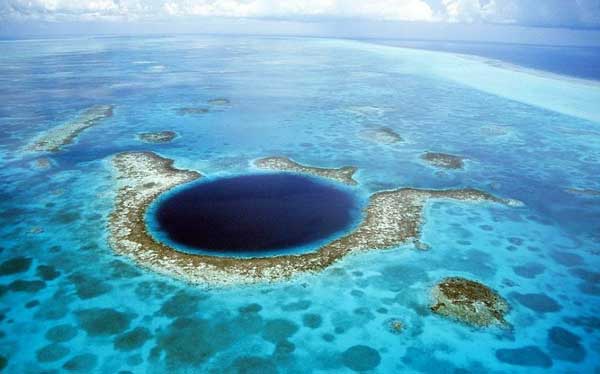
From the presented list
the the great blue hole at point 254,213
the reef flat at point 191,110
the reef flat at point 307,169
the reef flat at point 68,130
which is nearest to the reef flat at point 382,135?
the reef flat at point 307,169

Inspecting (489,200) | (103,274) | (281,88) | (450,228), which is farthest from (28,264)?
(281,88)

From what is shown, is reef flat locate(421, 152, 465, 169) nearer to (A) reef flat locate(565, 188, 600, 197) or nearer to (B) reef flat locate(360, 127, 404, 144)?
(B) reef flat locate(360, 127, 404, 144)

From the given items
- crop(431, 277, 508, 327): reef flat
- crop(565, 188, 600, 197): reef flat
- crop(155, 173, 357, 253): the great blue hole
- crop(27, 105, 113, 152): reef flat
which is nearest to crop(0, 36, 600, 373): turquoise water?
crop(431, 277, 508, 327): reef flat

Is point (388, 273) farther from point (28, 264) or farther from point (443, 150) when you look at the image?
point (443, 150)

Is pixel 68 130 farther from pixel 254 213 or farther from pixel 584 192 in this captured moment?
pixel 584 192

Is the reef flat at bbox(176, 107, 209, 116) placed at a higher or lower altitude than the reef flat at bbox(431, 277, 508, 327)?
higher

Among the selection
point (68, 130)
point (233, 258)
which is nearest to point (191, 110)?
point (68, 130)
